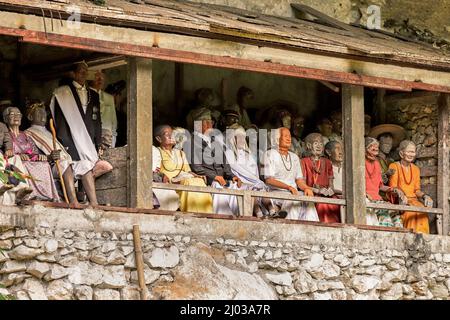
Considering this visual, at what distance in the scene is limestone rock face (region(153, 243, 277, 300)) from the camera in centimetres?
2012

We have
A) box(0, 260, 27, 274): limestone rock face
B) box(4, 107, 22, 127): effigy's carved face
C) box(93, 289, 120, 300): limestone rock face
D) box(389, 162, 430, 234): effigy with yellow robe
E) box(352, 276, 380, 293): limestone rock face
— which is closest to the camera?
box(0, 260, 27, 274): limestone rock face

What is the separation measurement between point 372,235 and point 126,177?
3.25 metres

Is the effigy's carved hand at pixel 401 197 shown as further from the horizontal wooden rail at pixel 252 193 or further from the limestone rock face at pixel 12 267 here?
the limestone rock face at pixel 12 267

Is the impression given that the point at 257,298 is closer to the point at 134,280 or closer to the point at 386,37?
the point at 134,280

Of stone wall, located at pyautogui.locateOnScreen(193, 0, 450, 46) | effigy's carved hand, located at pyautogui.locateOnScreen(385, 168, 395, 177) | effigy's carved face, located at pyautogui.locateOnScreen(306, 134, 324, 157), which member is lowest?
effigy's carved hand, located at pyautogui.locateOnScreen(385, 168, 395, 177)

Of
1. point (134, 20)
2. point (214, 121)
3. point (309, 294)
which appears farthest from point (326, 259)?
point (134, 20)

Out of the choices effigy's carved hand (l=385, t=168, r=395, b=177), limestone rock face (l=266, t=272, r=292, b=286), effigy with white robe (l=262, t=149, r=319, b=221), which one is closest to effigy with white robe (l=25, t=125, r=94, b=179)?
limestone rock face (l=266, t=272, r=292, b=286)

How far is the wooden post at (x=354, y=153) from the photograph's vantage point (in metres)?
22.4

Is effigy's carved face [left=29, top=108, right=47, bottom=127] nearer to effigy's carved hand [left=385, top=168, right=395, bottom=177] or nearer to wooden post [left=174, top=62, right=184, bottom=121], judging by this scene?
wooden post [left=174, top=62, right=184, bottom=121]

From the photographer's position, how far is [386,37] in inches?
984

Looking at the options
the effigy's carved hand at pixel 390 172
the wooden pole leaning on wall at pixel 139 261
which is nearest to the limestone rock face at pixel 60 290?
the wooden pole leaning on wall at pixel 139 261

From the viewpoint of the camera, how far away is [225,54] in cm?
2134

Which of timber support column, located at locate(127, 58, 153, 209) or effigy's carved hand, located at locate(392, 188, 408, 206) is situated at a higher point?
timber support column, located at locate(127, 58, 153, 209)

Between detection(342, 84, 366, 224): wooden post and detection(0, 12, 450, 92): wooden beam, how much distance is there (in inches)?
8.3
